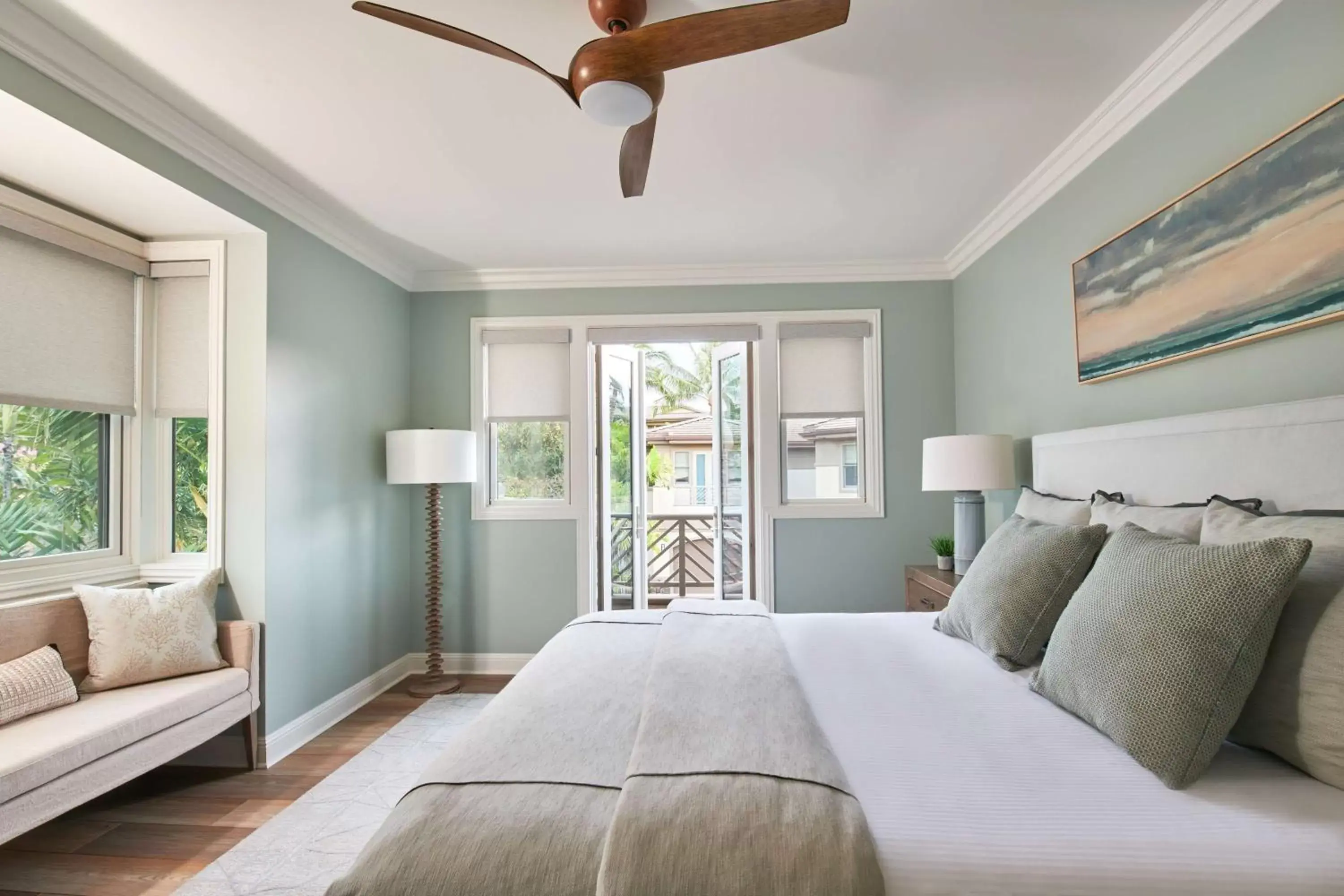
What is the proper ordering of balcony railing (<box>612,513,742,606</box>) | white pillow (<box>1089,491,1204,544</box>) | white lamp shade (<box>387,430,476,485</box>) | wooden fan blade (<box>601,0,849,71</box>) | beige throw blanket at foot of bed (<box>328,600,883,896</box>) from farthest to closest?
1. balcony railing (<box>612,513,742,606</box>)
2. white lamp shade (<box>387,430,476,485</box>)
3. white pillow (<box>1089,491,1204,544</box>)
4. wooden fan blade (<box>601,0,849,71</box>)
5. beige throw blanket at foot of bed (<box>328,600,883,896</box>)

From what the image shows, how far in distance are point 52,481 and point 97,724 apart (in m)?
1.11

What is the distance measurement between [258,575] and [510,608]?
157 cm

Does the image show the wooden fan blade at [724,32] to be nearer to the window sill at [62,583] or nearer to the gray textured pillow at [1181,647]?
the gray textured pillow at [1181,647]

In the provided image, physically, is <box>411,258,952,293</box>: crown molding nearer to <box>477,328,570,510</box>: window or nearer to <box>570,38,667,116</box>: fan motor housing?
<box>477,328,570,510</box>: window

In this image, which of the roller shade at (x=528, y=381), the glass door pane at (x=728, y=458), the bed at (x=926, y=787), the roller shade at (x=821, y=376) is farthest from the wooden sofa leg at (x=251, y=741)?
the roller shade at (x=821, y=376)

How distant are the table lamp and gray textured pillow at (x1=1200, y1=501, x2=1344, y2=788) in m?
1.63

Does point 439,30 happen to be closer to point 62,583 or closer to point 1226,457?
point 1226,457

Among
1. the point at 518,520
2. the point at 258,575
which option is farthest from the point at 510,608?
the point at 258,575

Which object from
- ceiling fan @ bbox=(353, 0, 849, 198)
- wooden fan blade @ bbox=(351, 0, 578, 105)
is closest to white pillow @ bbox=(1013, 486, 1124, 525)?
ceiling fan @ bbox=(353, 0, 849, 198)

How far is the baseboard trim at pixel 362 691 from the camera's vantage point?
9.32 feet

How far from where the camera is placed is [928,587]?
10.4 feet

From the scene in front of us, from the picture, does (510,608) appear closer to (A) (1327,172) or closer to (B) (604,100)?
(B) (604,100)

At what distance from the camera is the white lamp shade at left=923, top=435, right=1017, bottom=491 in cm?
295

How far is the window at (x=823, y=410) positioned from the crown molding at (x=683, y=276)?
1.03ft
